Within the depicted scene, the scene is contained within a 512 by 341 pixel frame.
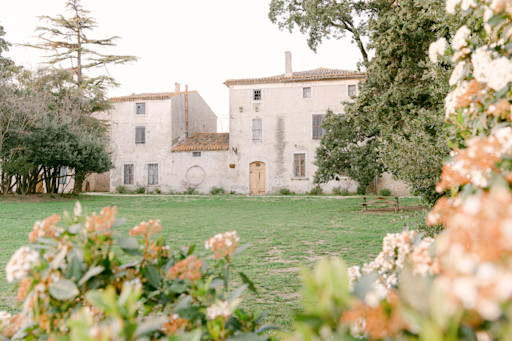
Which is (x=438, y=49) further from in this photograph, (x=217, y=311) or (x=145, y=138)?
(x=145, y=138)

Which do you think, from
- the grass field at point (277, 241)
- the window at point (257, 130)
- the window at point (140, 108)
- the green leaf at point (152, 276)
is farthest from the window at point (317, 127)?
the green leaf at point (152, 276)

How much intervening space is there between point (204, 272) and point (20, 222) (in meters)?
11.2

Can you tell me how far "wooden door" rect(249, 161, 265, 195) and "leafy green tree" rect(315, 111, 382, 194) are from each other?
10.8m

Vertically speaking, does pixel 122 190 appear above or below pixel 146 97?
below

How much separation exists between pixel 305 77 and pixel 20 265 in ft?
87.8

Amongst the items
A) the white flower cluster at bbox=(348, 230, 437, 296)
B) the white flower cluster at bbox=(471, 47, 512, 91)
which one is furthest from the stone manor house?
the white flower cluster at bbox=(471, 47, 512, 91)

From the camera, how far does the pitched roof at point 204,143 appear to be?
28.4 m

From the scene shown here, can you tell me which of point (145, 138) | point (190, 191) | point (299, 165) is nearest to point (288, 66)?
point (299, 165)

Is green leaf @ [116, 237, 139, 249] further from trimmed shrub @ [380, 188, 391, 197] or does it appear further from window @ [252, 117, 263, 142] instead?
window @ [252, 117, 263, 142]

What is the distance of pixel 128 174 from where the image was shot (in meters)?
30.0

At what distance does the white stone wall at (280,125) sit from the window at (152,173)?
247 inches

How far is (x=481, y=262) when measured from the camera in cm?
67

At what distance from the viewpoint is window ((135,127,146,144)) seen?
30062 mm

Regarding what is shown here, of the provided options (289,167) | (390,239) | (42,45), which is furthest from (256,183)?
(390,239)
